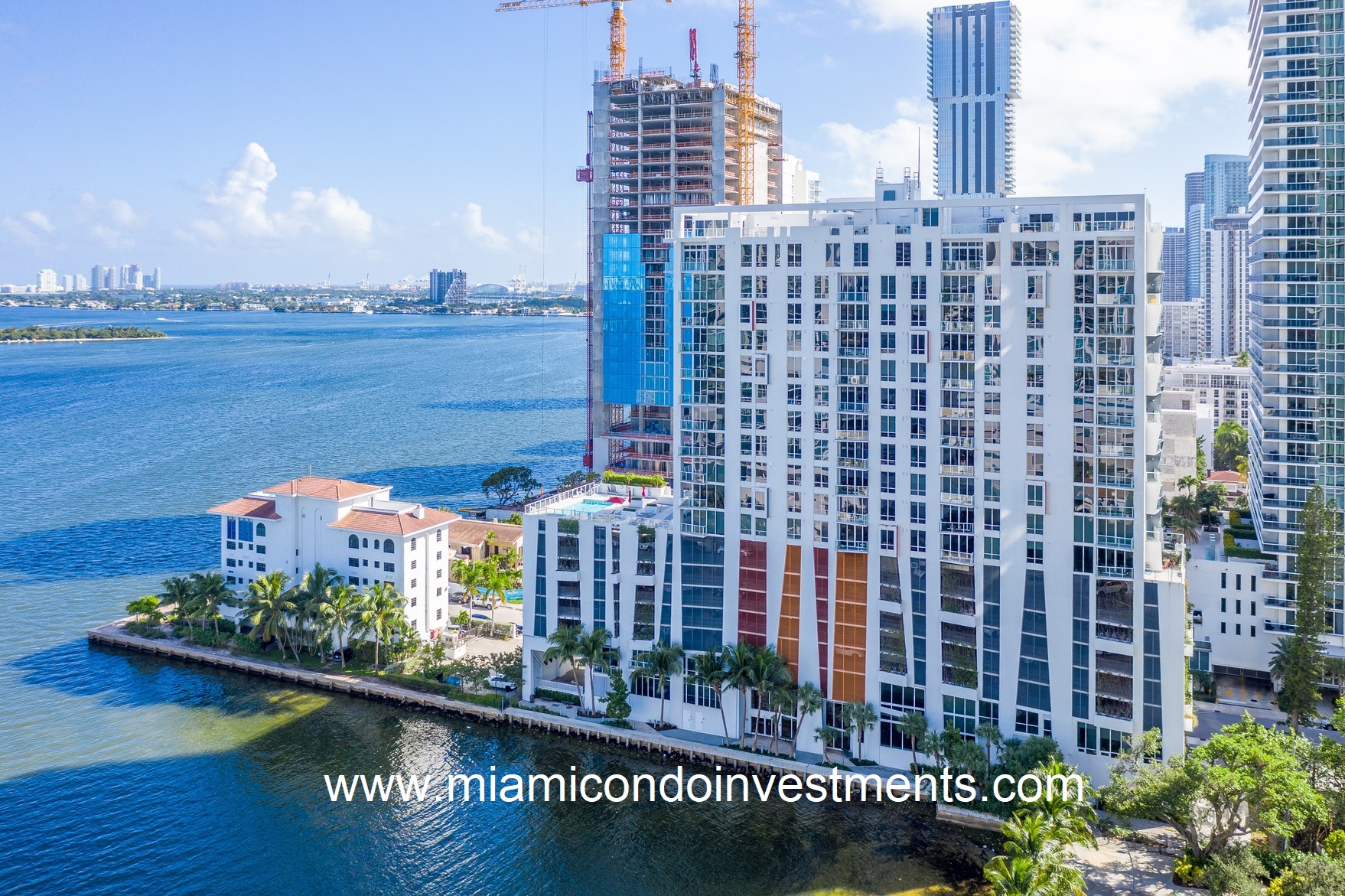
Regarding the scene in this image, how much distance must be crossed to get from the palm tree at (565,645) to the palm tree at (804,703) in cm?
1100

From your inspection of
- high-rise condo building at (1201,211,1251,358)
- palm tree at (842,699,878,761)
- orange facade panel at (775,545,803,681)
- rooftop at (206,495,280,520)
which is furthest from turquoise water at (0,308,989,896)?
high-rise condo building at (1201,211,1251,358)

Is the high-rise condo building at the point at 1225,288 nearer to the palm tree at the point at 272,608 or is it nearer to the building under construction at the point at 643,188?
the building under construction at the point at 643,188

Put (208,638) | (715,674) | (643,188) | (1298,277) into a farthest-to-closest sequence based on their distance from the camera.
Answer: (643,188) → (208,638) → (1298,277) → (715,674)

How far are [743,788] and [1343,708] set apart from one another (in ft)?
78.2

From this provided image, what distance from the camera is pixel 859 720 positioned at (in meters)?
47.3

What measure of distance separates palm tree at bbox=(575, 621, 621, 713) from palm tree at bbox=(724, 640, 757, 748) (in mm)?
6253

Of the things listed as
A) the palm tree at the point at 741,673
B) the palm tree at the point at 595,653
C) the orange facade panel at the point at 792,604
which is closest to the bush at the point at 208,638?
the palm tree at the point at 595,653

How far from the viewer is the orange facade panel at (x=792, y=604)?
49.9 meters

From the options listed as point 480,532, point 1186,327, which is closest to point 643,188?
point 480,532

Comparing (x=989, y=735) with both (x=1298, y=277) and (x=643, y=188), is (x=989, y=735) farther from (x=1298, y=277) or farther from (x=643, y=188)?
(x=643, y=188)

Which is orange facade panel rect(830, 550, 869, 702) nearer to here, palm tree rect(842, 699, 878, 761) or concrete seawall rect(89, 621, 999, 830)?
palm tree rect(842, 699, 878, 761)

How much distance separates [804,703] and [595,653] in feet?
34.6

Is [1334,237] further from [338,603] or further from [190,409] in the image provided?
[190,409]

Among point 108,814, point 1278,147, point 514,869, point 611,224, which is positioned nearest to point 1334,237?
point 1278,147
